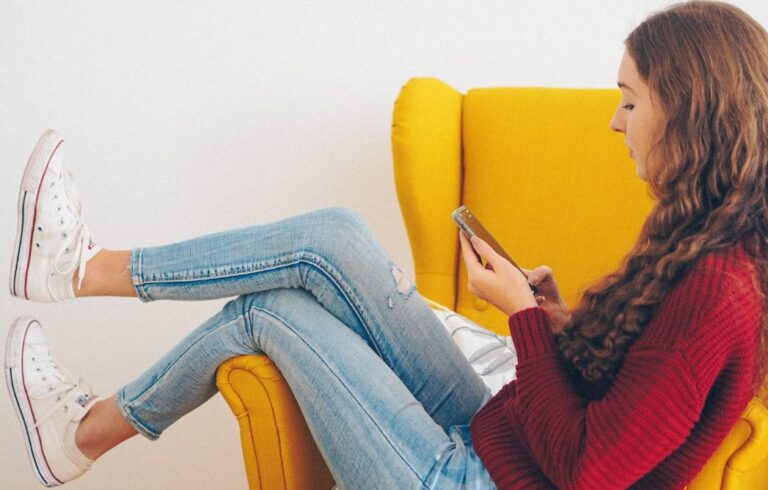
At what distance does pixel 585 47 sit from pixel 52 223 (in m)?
1.42

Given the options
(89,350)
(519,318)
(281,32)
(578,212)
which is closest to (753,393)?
(519,318)

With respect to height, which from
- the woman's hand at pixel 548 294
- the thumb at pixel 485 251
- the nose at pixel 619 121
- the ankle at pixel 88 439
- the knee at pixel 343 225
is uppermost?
the nose at pixel 619 121

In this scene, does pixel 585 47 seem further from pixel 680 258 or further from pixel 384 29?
pixel 680 258

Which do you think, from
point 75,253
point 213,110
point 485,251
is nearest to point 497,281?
point 485,251

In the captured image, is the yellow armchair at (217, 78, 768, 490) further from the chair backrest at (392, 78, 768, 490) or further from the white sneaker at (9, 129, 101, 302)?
the white sneaker at (9, 129, 101, 302)

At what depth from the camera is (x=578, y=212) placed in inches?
71.7

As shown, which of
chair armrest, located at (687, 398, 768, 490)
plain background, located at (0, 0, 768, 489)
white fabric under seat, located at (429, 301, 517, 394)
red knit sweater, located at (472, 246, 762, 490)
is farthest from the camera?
plain background, located at (0, 0, 768, 489)

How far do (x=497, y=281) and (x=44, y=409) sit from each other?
2.32 feet

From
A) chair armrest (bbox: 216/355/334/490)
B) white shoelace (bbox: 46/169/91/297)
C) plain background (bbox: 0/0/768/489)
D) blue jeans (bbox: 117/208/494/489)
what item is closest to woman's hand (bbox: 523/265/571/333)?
blue jeans (bbox: 117/208/494/489)

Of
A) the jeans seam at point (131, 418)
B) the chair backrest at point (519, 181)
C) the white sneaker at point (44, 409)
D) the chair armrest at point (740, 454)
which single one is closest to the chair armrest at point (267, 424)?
the jeans seam at point (131, 418)

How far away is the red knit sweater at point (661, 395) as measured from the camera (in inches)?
35.6

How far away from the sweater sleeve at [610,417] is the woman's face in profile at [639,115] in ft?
0.88

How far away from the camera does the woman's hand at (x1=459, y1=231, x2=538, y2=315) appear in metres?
1.12

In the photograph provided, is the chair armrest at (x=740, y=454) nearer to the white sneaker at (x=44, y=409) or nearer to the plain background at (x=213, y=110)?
the white sneaker at (x=44, y=409)
